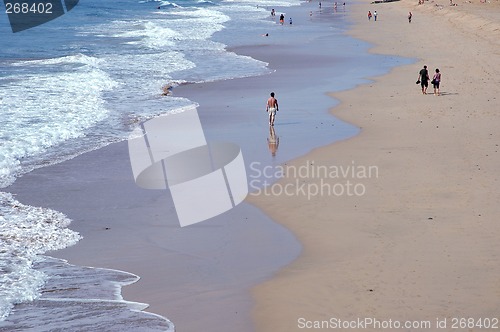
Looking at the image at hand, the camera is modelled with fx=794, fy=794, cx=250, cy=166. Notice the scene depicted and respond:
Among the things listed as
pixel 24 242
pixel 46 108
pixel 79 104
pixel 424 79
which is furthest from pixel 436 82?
pixel 24 242

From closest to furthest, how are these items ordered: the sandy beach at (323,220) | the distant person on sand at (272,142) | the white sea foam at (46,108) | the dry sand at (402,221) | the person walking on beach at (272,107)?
the dry sand at (402,221) → the sandy beach at (323,220) → the distant person on sand at (272,142) → the white sea foam at (46,108) → the person walking on beach at (272,107)

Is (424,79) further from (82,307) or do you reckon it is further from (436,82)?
(82,307)

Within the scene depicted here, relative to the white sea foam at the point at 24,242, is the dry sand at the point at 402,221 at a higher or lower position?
lower

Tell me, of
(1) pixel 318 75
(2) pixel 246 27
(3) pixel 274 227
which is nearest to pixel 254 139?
(3) pixel 274 227

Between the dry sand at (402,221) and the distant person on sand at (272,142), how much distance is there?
43.6 inches

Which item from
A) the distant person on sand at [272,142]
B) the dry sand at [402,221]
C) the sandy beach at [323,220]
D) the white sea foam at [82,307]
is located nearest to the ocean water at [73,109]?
the white sea foam at [82,307]

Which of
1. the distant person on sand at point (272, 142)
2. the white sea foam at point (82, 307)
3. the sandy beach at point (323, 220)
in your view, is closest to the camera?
the white sea foam at point (82, 307)

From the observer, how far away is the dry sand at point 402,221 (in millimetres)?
10477

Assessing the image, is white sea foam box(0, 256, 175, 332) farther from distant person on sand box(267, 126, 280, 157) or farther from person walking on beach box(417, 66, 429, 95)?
person walking on beach box(417, 66, 429, 95)

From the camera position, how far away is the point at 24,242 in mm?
13023

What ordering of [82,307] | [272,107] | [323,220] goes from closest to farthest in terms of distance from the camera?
[82,307] < [323,220] < [272,107]

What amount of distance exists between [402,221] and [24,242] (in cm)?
640

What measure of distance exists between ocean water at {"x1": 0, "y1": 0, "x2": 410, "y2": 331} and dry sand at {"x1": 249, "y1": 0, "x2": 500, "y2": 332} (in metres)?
2.17

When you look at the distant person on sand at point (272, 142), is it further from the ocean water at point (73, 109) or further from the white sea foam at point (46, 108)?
the white sea foam at point (46, 108)
